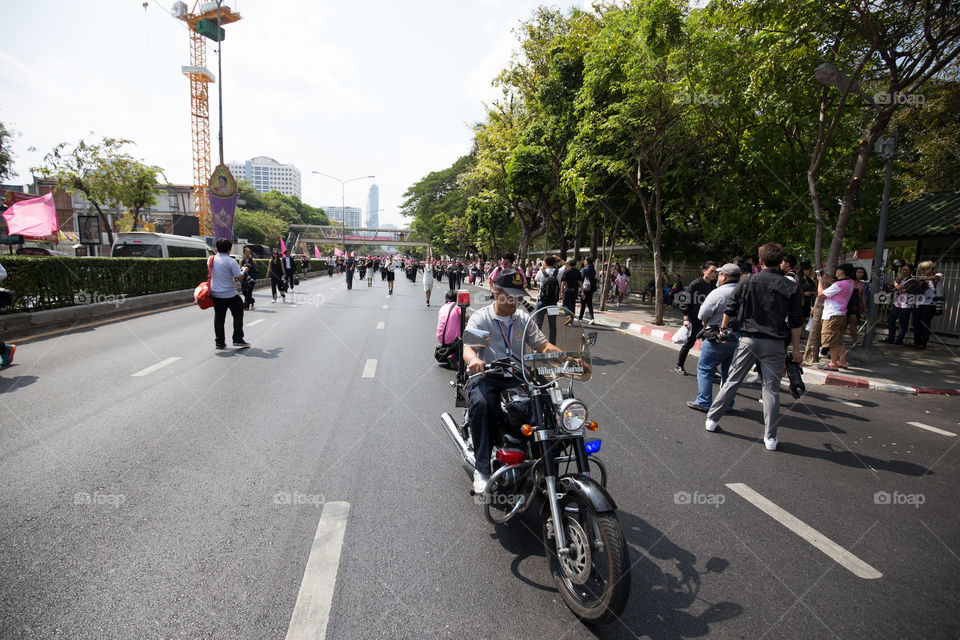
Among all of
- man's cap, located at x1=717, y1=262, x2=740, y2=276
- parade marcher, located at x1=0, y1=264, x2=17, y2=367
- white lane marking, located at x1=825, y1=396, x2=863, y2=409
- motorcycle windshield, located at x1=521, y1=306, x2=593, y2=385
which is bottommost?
white lane marking, located at x1=825, y1=396, x2=863, y2=409

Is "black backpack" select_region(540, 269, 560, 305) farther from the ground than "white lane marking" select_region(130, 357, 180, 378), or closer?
farther from the ground

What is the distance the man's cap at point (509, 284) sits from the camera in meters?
3.26

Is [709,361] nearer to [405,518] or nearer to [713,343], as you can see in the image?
[713,343]

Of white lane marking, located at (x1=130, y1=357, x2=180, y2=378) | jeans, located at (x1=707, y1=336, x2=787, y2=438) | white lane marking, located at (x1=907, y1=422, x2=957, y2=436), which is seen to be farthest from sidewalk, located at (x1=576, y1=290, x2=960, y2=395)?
white lane marking, located at (x1=130, y1=357, x2=180, y2=378)

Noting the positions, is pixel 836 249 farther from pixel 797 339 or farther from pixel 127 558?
pixel 127 558

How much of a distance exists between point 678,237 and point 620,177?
215 inches

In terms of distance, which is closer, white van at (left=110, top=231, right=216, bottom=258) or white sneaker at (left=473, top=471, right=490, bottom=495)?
white sneaker at (left=473, top=471, right=490, bottom=495)

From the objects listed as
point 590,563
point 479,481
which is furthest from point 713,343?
point 590,563

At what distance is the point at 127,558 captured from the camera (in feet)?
8.50

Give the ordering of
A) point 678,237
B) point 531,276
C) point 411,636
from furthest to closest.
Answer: point 531,276 → point 678,237 → point 411,636

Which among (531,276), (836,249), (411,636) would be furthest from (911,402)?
(531,276)

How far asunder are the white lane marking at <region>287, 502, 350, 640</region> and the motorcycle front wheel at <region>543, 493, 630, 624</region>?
1158mm

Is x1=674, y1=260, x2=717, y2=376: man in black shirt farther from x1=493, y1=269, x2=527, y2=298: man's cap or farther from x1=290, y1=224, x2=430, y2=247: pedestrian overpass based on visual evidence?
x1=290, y1=224, x2=430, y2=247: pedestrian overpass

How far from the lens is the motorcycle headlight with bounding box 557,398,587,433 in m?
2.58
